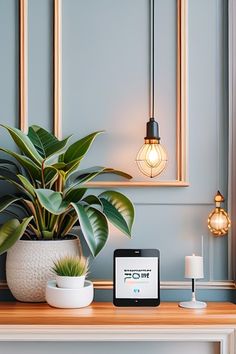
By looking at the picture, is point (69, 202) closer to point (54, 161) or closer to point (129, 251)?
point (54, 161)

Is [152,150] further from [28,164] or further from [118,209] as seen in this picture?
[28,164]

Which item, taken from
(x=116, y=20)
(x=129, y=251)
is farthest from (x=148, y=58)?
(x=129, y=251)

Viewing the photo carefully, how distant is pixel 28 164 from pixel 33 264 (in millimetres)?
303

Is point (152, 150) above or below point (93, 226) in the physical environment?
above

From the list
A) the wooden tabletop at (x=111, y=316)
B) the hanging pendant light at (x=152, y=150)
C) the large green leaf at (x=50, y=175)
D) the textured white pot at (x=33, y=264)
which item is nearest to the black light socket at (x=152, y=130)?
the hanging pendant light at (x=152, y=150)

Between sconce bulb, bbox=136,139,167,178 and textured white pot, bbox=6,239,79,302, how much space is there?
358mm

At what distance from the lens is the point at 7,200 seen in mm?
1698

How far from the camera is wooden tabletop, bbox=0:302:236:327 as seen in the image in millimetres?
1538

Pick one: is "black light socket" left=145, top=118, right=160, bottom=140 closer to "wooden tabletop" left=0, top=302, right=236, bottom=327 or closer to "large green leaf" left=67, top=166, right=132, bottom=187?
"large green leaf" left=67, top=166, right=132, bottom=187

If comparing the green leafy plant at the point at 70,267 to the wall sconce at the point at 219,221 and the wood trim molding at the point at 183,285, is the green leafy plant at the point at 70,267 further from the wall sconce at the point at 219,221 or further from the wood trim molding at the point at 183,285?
the wall sconce at the point at 219,221

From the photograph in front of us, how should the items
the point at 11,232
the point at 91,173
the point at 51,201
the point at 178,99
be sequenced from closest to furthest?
1. the point at 51,201
2. the point at 11,232
3. the point at 91,173
4. the point at 178,99

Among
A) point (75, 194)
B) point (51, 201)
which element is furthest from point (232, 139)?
point (51, 201)

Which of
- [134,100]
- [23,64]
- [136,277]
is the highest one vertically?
[23,64]

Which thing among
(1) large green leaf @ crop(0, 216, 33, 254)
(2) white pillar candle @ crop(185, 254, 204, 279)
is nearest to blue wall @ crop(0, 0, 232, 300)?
(2) white pillar candle @ crop(185, 254, 204, 279)
